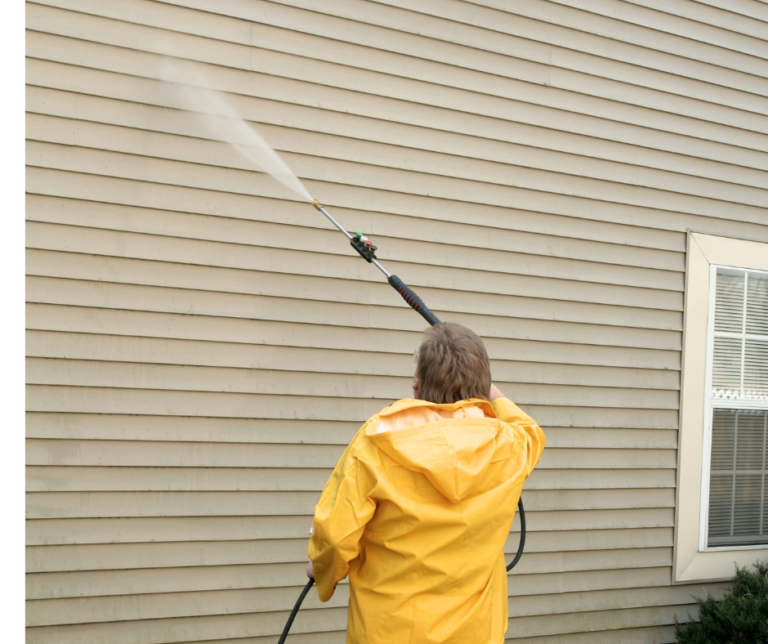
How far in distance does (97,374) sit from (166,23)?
1.55 m

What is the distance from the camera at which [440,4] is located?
349 centimetres

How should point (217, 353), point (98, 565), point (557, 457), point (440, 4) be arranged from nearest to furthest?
point (98, 565) < point (217, 353) < point (440, 4) < point (557, 457)

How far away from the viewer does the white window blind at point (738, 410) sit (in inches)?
162

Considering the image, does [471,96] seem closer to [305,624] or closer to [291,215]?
[291,215]

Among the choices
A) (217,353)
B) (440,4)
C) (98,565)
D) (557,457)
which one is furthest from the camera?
(557,457)

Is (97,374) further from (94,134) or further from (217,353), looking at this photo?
(94,134)

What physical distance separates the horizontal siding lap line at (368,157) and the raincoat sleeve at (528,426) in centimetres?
163

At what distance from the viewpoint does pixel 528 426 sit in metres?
2.05

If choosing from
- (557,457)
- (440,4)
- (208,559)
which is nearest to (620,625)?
(557,457)

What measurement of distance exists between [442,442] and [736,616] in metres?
2.80

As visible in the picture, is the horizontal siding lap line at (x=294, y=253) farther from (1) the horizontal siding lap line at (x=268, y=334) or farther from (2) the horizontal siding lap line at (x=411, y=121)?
(2) the horizontal siding lap line at (x=411, y=121)

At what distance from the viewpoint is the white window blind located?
412cm

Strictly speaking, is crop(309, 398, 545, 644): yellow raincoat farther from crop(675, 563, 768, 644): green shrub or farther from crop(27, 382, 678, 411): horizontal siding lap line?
crop(675, 563, 768, 644): green shrub

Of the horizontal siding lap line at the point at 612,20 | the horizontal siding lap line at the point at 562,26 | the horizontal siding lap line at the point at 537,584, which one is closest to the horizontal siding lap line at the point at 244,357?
the horizontal siding lap line at the point at 537,584
